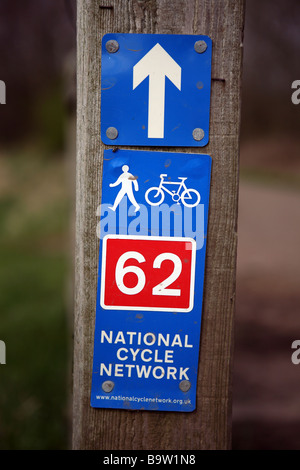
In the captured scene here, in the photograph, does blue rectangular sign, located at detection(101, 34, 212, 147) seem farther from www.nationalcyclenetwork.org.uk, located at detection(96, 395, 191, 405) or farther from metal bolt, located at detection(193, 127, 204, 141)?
www.nationalcyclenetwork.org.uk, located at detection(96, 395, 191, 405)

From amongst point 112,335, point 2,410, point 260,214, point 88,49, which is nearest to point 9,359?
point 2,410

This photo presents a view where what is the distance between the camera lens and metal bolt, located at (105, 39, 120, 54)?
1507 mm

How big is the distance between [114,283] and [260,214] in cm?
1546

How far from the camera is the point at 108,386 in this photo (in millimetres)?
1562

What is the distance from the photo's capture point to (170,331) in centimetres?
154

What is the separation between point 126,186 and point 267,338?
5.11 metres

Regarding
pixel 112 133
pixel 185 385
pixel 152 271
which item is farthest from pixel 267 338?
pixel 112 133

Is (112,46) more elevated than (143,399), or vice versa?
(112,46)

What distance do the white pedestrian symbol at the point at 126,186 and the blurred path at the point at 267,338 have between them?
2.48 m

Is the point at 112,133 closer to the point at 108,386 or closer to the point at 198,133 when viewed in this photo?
the point at 198,133

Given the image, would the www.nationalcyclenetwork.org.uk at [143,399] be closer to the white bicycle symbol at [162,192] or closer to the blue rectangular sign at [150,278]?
the blue rectangular sign at [150,278]

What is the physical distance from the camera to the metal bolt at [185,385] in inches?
61.4

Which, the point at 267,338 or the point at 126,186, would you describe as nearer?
the point at 126,186

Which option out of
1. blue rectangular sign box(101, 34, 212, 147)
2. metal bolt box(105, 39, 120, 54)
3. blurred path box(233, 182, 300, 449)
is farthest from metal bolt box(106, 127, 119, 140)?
blurred path box(233, 182, 300, 449)
